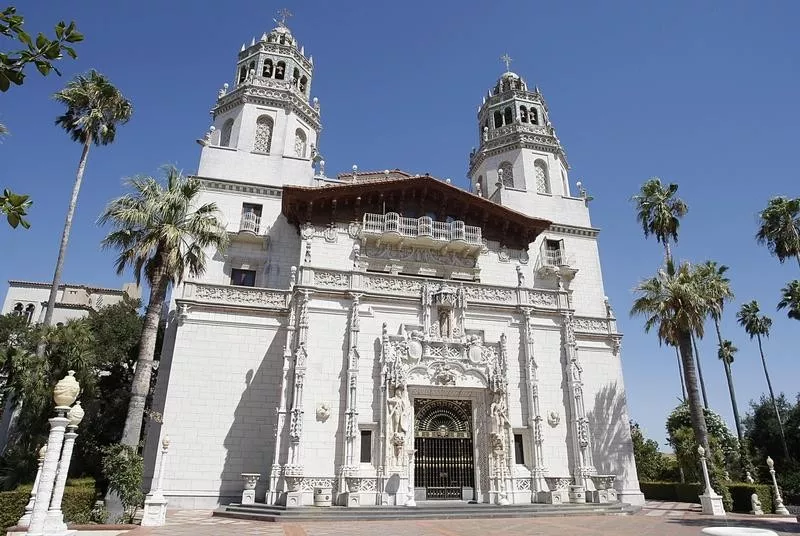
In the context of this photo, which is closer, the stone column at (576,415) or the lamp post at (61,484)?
the lamp post at (61,484)

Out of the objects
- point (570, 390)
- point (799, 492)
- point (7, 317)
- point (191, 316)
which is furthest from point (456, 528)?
point (7, 317)

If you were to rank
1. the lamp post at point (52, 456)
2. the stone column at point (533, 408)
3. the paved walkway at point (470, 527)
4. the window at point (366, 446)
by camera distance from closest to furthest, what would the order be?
the lamp post at point (52, 456) < the paved walkway at point (470, 527) < the window at point (366, 446) < the stone column at point (533, 408)

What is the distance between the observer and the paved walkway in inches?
521

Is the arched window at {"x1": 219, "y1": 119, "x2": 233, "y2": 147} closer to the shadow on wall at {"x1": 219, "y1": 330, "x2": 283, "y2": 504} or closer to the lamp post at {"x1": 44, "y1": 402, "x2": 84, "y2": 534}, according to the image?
the shadow on wall at {"x1": 219, "y1": 330, "x2": 283, "y2": 504}

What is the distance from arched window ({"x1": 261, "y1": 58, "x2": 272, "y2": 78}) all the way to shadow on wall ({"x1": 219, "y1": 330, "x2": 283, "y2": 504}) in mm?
18526

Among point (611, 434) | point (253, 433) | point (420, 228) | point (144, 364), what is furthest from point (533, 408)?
point (144, 364)

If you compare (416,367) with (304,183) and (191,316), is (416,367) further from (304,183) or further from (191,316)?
(304,183)

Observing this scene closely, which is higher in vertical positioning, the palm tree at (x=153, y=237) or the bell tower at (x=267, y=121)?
the bell tower at (x=267, y=121)

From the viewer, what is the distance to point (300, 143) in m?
30.3

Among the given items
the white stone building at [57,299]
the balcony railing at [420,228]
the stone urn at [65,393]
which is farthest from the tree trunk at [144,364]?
the white stone building at [57,299]

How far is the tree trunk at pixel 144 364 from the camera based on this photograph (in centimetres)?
1644

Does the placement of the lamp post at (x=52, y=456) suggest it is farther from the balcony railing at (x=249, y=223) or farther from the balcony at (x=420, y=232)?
the balcony at (x=420, y=232)

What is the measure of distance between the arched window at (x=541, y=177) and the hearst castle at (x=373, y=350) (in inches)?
150

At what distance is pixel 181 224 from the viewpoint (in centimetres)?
1903
